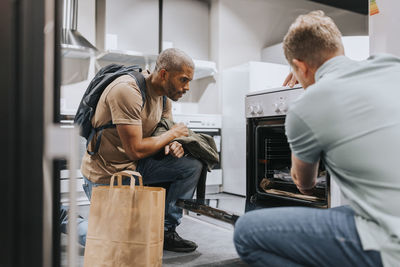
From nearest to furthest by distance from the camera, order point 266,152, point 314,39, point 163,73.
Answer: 1. point 314,39
2. point 163,73
3. point 266,152

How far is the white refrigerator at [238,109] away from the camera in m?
4.14

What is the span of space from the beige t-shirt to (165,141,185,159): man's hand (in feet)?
0.55

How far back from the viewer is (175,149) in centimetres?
200

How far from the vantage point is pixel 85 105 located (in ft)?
6.32

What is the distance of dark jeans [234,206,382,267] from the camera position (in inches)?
37.5

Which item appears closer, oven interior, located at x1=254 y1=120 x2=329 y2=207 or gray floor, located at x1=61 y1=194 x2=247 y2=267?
gray floor, located at x1=61 y1=194 x2=247 y2=267

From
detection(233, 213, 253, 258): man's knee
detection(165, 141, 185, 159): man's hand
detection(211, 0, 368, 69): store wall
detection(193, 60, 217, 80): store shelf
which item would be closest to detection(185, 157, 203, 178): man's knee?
detection(165, 141, 185, 159): man's hand

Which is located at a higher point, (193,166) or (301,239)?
(193,166)

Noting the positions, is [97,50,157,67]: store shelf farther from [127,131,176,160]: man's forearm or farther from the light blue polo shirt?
the light blue polo shirt

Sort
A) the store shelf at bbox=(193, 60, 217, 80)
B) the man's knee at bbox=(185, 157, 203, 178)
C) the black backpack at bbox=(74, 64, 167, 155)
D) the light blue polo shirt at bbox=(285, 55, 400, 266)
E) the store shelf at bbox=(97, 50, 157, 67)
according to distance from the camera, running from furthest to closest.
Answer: the store shelf at bbox=(193, 60, 217, 80) < the store shelf at bbox=(97, 50, 157, 67) < the man's knee at bbox=(185, 157, 203, 178) < the black backpack at bbox=(74, 64, 167, 155) < the light blue polo shirt at bbox=(285, 55, 400, 266)

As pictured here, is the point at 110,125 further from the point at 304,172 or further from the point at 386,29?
the point at 386,29

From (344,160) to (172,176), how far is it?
1.29 m

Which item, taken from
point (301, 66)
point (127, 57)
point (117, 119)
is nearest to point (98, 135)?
point (117, 119)

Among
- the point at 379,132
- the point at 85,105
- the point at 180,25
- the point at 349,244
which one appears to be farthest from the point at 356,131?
the point at 180,25
